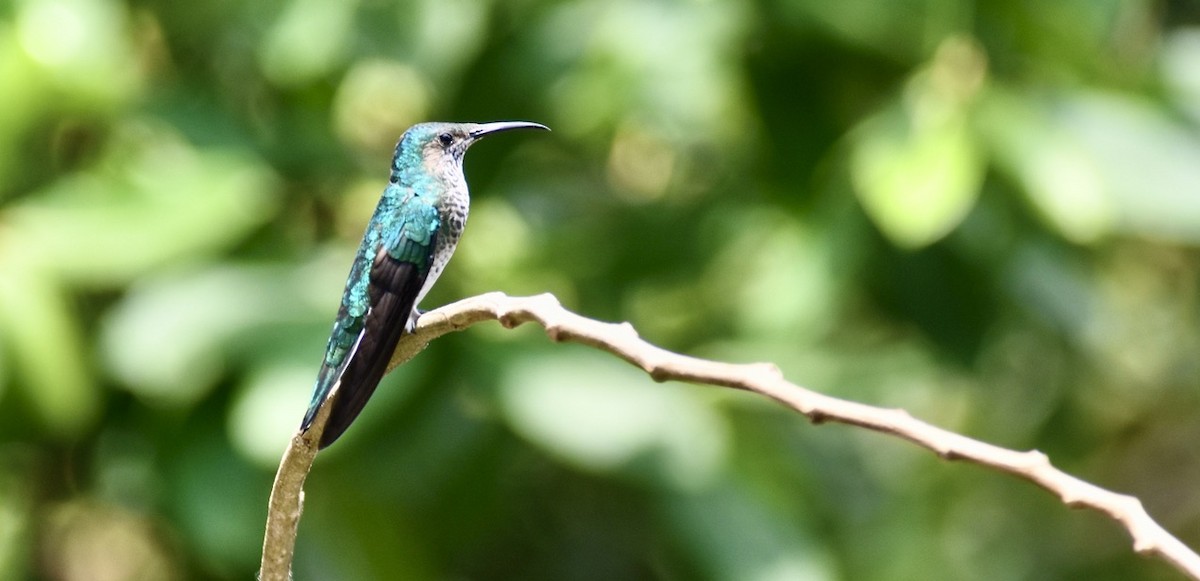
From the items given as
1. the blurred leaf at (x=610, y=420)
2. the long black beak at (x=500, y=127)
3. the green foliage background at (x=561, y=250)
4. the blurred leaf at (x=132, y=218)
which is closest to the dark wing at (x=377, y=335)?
the long black beak at (x=500, y=127)

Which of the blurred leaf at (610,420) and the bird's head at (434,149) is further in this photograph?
the blurred leaf at (610,420)

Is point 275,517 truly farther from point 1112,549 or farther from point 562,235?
point 1112,549

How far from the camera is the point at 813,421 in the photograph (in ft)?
2.10

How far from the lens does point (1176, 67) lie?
2.46m

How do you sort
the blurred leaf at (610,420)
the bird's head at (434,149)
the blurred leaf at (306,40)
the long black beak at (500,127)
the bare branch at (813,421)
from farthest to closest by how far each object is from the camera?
the blurred leaf at (306,40) < the blurred leaf at (610,420) < the bird's head at (434,149) < the long black beak at (500,127) < the bare branch at (813,421)

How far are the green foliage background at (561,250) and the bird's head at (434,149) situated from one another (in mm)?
811

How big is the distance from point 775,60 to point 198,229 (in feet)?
3.27

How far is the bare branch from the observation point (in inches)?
23.7

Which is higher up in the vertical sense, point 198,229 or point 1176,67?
point 1176,67

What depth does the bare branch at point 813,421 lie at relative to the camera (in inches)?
23.7

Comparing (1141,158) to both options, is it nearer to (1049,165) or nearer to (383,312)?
(1049,165)

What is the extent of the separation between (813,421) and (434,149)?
1.96ft

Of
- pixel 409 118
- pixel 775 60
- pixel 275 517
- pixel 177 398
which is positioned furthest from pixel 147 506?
pixel 275 517

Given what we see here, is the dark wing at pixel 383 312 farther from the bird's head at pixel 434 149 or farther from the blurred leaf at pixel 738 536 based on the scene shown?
the blurred leaf at pixel 738 536
